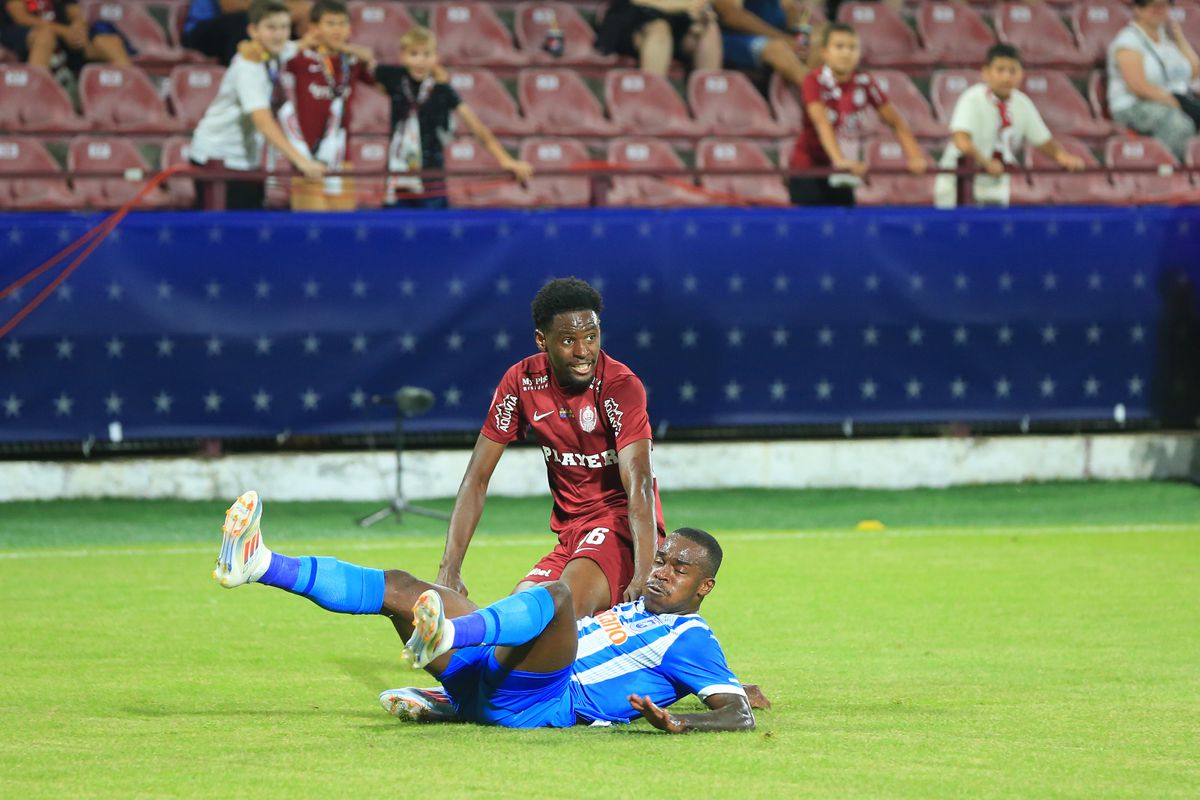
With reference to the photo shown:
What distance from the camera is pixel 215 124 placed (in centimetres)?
1397

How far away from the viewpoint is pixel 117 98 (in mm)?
15953

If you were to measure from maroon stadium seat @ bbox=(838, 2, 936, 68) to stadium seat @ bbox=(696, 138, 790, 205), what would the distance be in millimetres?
2732

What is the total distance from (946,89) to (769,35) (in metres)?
1.99

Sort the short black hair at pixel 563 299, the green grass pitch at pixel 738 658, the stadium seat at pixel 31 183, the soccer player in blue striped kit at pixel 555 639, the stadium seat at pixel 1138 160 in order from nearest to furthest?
the green grass pitch at pixel 738 658, the soccer player in blue striped kit at pixel 555 639, the short black hair at pixel 563 299, the stadium seat at pixel 31 183, the stadium seat at pixel 1138 160

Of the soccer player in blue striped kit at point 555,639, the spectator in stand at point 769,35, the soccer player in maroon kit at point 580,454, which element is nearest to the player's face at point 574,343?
the soccer player in maroon kit at point 580,454

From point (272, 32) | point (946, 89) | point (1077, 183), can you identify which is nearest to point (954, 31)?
point (946, 89)

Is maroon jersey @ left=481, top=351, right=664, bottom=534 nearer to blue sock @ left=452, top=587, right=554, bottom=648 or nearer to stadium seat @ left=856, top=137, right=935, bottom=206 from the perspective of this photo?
blue sock @ left=452, top=587, right=554, bottom=648

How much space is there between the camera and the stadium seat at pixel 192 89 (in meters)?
16.0

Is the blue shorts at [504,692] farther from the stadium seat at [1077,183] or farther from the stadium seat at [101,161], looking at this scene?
the stadium seat at [1077,183]

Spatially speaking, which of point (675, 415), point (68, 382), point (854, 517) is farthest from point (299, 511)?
point (854, 517)

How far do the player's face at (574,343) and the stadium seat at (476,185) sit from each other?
7.88 m

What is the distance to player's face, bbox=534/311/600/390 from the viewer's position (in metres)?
6.75

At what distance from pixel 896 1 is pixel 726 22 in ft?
7.76

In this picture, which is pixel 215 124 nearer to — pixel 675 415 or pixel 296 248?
pixel 296 248
